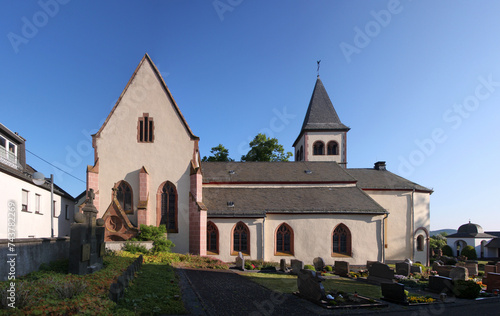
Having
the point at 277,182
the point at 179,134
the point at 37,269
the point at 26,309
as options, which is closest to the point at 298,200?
the point at 277,182

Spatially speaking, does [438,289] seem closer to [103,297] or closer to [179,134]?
[103,297]

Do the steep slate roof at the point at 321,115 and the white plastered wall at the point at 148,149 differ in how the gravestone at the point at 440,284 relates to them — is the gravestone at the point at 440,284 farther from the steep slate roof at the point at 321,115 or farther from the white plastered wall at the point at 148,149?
the steep slate roof at the point at 321,115

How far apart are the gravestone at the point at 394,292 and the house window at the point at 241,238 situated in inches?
528

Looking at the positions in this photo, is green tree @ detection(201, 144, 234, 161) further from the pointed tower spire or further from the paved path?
the paved path

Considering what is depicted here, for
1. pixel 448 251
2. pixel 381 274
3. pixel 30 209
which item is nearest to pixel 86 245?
pixel 30 209

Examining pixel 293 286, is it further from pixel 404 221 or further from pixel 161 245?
pixel 404 221

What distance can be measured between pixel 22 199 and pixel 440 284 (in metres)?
25.2

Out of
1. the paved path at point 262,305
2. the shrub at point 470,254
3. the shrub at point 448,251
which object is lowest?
the shrub at point 448,251

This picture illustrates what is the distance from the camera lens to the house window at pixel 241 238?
25.3 m

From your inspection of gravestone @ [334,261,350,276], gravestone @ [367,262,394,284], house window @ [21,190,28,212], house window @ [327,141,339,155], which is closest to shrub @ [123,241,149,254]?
house window @ [21,190,28,212]

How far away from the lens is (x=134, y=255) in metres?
19.9

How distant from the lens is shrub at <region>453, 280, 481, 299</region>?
46.9 ft

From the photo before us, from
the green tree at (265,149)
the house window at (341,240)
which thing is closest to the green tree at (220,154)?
the green tree at (265,149)

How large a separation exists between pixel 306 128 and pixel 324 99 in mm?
5753
